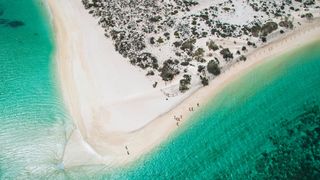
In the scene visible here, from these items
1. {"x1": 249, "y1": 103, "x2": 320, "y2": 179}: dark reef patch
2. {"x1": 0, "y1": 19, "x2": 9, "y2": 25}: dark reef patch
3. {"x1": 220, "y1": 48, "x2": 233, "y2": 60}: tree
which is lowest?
{"x1": 0, "y1": 19, "x2": 9, "y2": 25}: dark reef patch

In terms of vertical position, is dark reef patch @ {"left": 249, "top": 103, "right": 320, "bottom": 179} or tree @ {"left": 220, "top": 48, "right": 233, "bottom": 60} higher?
tree @ {"left": 220, "top": 48, "right": 233, "bottom": 60}

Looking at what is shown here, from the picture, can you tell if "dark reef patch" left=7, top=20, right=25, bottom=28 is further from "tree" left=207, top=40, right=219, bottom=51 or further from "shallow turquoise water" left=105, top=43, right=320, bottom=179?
"shallow turquoise water" left=105, top=43, right=320, bottom=179

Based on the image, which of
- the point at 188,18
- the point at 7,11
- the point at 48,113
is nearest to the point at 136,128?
the point at 48,113

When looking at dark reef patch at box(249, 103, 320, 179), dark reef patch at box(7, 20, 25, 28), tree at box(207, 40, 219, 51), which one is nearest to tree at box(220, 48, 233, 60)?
tree at box(207, 40, 219, 51)

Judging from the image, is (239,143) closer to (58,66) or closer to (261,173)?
(261,173)

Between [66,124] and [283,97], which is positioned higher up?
[283,97]

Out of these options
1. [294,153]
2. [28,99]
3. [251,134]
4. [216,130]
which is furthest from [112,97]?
[294,153]
